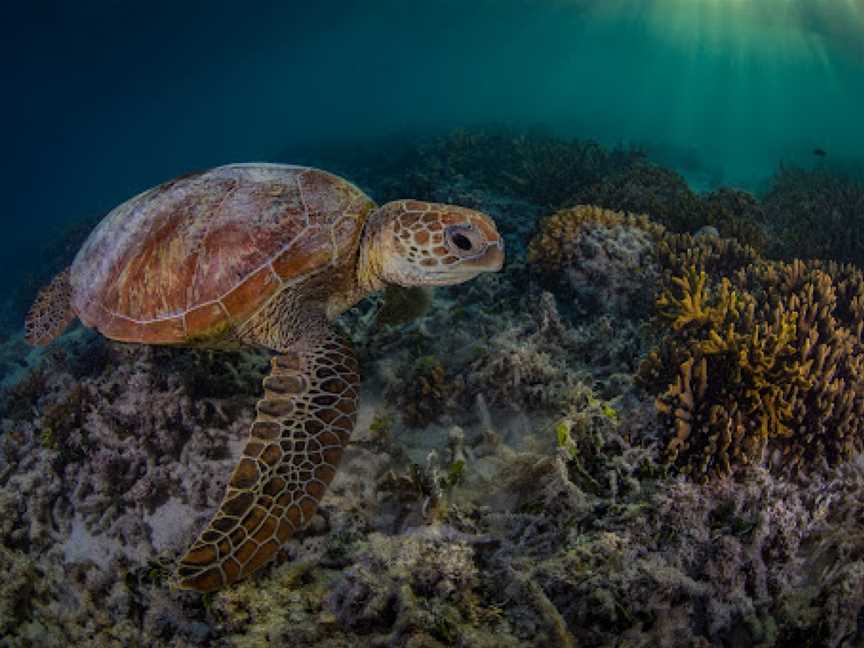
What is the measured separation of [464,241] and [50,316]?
→ 4.44m

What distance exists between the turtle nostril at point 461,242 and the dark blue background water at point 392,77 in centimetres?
1674

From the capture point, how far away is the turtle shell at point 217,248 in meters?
3.26

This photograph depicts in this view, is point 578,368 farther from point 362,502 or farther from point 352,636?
point 352,636

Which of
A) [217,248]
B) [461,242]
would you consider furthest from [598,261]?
[217,248]

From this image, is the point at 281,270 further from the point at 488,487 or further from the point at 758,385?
the point at 758,385

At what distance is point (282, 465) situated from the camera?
8.23 ft

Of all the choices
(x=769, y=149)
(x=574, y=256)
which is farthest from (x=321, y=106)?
(x=574, y=256)

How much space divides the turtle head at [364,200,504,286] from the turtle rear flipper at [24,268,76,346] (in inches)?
137

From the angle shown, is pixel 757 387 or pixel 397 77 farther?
pixel 397 77

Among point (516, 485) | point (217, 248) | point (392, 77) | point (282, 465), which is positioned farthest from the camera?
point (392, 77)

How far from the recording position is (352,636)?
1891 mm

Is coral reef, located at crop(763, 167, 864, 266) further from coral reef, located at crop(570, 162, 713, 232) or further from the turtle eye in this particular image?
the turtle eye

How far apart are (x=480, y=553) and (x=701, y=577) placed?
0.98 m

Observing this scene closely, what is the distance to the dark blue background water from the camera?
3086 centimetres
